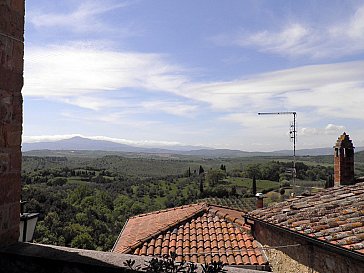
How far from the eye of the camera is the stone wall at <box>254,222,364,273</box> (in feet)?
16.1

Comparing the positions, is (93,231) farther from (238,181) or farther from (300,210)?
(238,181)

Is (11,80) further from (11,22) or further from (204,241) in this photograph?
(204,241)

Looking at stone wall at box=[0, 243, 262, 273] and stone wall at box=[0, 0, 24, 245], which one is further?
stone wall at box=[0, 0, 24, 245]

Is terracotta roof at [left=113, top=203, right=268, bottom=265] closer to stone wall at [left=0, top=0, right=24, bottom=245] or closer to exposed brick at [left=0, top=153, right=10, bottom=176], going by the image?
stone wall at [left=0, top=0, right=24, bottom=245]

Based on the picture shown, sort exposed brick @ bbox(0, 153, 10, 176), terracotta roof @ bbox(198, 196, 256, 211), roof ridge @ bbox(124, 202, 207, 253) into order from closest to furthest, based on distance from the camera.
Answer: exposed brick @ bbox(0, 153, 10, 176)
roof ridge @ bbox(124, 202, 207, 253)
terracotta roof @ bbox(198, 196, 256, 211)

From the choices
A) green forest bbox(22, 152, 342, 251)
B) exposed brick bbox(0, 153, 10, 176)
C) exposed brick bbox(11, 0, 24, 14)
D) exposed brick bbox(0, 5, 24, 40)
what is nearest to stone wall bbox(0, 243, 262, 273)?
exposed brick bbox(0, 153, 10, 176)

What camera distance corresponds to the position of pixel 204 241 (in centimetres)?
833

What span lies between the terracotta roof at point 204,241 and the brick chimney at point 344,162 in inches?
123

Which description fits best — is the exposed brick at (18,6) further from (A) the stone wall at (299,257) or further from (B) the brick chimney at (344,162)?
(B) the brick chimney at (344,162)

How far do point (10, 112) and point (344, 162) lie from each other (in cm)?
951

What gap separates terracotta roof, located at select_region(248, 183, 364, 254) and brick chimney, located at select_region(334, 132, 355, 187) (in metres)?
1.20

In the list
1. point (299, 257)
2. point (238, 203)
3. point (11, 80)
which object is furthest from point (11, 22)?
point (238, 203)

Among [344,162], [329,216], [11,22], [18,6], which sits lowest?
[329,216]

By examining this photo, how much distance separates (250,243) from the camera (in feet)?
27.3
